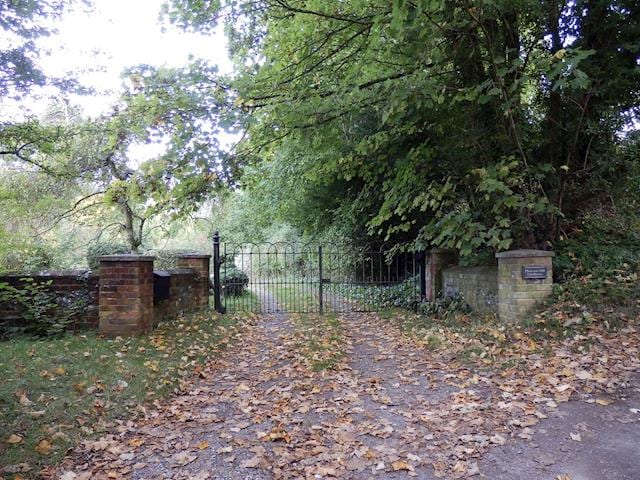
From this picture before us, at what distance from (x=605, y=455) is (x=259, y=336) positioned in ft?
18.4

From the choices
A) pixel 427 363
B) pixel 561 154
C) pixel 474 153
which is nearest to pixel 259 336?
pixel 427 363

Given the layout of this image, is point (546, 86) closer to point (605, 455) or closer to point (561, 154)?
point (561, 154)

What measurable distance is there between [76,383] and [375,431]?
9.14 feet

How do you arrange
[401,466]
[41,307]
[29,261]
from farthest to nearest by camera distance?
[29,261]
[41,307]
[401,466]

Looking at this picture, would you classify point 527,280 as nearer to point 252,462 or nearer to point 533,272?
point 533,272

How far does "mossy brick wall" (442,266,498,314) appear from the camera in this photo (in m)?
7.32

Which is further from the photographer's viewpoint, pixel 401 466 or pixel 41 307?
pixel 41 307

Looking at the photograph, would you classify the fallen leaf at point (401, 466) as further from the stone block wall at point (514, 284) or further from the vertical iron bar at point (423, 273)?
the vertical iron bar at point (423, 273)

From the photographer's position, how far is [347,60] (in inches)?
279

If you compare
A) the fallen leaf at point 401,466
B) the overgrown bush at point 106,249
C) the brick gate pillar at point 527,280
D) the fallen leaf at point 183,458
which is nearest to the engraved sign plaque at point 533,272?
the brick gate pillar at point 527,280

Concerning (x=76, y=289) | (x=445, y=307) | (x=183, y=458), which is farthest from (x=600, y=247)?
(x=76, y=289)

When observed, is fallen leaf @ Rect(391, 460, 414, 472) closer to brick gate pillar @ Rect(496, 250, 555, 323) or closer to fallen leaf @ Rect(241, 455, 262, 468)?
fallen leaf @ Rect(241, 455, 262, 468)

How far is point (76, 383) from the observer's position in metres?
4.20

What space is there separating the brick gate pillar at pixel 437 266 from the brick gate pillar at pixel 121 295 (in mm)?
5903
